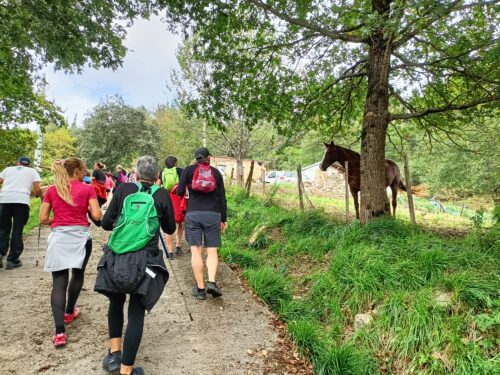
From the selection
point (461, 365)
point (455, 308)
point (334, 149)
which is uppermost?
point (334, 149)

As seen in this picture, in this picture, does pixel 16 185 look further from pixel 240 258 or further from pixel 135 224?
pixel 240 258

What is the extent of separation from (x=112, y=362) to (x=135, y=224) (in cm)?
120

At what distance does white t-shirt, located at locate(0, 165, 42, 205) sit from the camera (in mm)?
5016

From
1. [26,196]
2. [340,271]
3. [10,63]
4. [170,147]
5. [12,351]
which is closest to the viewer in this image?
[12,351]

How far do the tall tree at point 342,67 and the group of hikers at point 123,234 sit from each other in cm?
322

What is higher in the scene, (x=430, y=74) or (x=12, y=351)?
(x=430, y=74)

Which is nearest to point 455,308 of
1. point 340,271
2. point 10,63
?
point 340,271

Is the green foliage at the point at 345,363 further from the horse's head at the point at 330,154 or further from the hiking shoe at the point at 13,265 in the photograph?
the horse's head at the point at 330,154

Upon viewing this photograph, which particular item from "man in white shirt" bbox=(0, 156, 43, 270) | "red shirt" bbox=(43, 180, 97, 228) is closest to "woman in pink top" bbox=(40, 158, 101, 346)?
"red shirt" bbox=(43, 180, 97, 228)

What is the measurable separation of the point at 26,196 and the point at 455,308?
5.90 metres

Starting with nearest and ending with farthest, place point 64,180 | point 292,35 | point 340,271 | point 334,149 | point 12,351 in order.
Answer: point 12,351 → point 64,180 → point 340,271 → point 292,35 → point 334,149

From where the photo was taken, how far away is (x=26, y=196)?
5129 millimetres

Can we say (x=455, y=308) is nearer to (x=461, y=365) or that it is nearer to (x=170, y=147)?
(x=461, y=365)

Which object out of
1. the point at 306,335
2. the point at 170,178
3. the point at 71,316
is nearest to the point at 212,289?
the point at 306,335
